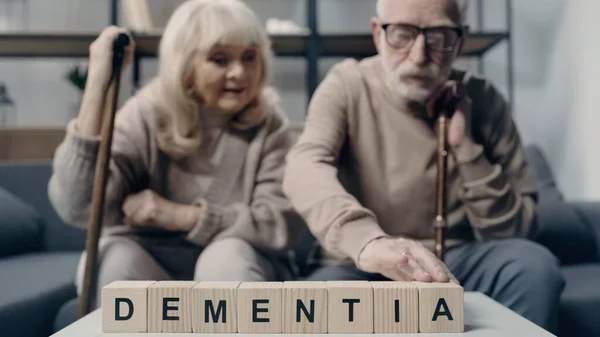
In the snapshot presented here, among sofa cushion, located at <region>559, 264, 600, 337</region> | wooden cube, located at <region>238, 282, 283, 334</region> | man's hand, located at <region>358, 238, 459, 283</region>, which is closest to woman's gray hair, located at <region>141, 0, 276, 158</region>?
man's hand, located at <region>358, 238, 459, 283</region>

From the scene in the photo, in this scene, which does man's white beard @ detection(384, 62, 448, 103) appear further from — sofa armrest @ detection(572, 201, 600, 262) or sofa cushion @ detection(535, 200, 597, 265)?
sofa armrest @ detection(572, 201, 600, 262)

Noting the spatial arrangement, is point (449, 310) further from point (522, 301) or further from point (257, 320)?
point (522, 301)

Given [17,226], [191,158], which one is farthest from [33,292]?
[17,226]

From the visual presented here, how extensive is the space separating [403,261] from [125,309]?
36 centimetres

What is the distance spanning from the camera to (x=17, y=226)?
1.86 meters

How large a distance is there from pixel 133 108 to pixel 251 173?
0.32m

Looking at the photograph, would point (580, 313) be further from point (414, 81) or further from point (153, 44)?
point (153, 44)

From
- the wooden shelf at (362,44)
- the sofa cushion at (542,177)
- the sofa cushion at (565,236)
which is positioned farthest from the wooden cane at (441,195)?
the wooden shelf at (362,44)

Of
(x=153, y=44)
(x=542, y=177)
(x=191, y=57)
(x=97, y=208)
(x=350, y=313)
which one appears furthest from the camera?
(x=153, y=44)

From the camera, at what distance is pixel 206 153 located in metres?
1.38

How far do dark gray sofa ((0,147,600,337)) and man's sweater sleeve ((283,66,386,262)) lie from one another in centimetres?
60

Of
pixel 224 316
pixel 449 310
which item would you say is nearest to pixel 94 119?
pixel 224 316

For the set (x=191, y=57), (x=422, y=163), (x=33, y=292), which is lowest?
(x=33, y=292)

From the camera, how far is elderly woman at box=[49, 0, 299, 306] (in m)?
1.25
